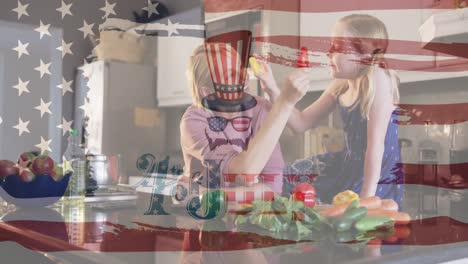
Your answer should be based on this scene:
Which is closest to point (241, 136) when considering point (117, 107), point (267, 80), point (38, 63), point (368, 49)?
point (267, 80)

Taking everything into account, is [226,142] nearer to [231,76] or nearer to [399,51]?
[231,76]

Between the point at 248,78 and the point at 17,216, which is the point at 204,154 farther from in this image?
the point at 17,216

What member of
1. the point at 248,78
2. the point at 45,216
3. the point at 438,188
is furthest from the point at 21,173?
the point at 438,188

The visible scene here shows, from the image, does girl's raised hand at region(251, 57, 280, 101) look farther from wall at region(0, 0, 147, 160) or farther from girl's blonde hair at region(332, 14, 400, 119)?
wall at region(0, 0, 147, 160)

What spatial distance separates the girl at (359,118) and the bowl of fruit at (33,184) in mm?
721

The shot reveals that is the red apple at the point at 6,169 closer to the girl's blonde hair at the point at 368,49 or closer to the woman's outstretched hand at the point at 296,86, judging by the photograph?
the woman's outstretched hand at the point at 296,86

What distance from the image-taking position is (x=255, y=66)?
177 cm

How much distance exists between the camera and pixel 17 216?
1.45 metres

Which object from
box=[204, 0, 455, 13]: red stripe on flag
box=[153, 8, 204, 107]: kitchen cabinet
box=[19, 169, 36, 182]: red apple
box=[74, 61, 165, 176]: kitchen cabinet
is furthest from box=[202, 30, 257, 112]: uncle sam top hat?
box=[74, 61, 165, 176]: kitchen cabinet

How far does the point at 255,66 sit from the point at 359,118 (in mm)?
380

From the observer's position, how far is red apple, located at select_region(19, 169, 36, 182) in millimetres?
1574

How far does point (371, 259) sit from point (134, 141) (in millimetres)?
1976

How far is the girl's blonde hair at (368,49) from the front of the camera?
1.67 meters
